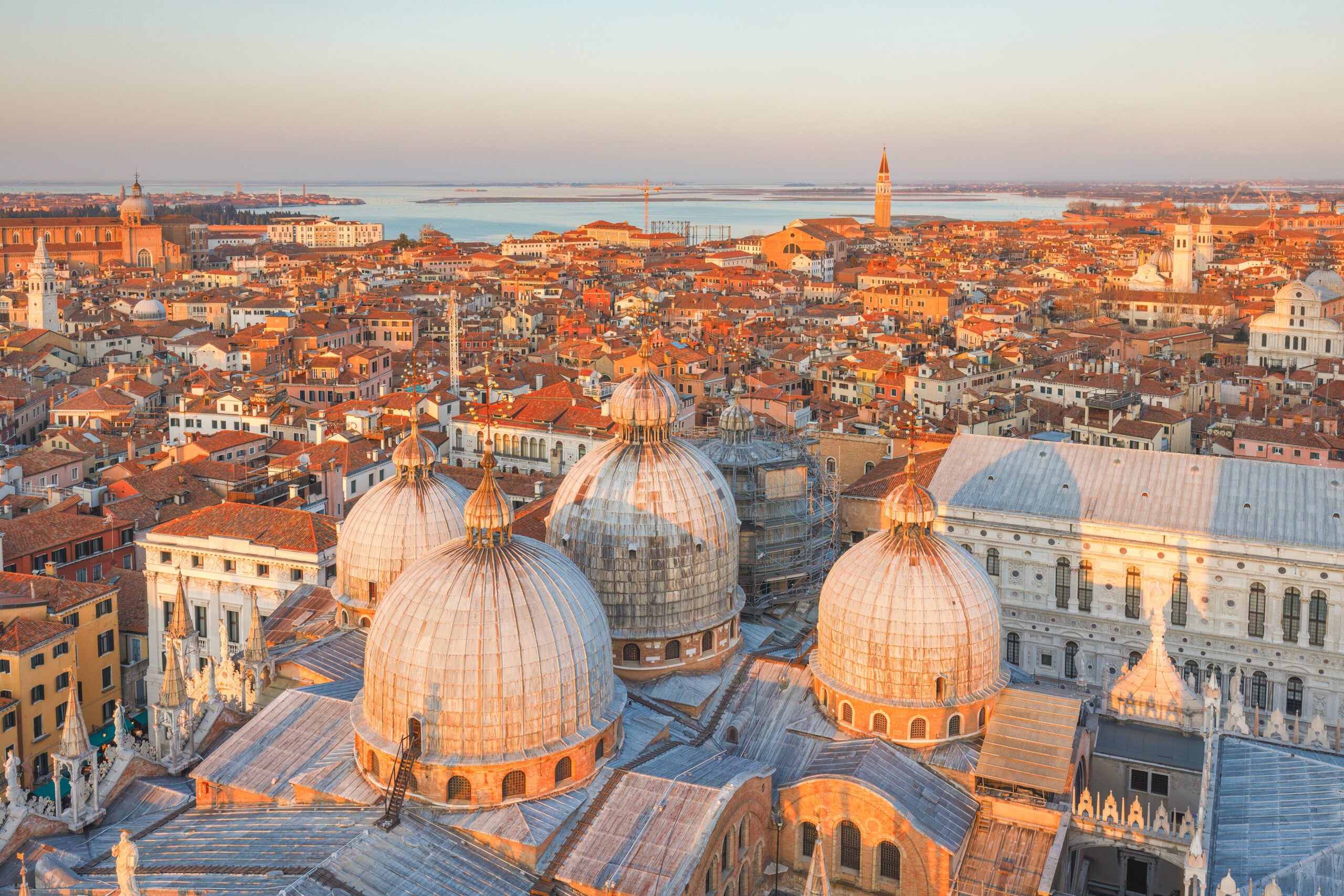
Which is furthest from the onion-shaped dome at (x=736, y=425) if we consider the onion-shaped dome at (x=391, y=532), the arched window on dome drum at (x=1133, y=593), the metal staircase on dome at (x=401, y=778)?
the metal staircase on dome at (x=401, y=778)

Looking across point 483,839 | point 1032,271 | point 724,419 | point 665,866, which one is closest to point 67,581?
point 724,419

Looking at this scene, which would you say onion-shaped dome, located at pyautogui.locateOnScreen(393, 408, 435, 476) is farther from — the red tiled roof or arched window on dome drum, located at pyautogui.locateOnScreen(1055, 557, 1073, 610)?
arched window on dome drum, located at pyautogui.locateOnScreen(1055, 557, 1073, 610)

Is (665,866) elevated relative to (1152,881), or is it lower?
elevated

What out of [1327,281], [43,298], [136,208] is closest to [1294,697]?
[1327,281]

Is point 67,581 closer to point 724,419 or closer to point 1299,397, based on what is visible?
point 724,419

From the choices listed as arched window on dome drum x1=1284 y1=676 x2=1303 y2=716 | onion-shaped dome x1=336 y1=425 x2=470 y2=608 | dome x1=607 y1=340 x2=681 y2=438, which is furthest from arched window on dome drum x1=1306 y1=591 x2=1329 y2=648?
onion-shaped dome x1=336 y1=425 x2=470 y2=608

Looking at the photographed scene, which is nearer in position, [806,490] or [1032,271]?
[806,490]

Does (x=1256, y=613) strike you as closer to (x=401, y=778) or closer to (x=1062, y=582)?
(x=1062, y=582)
